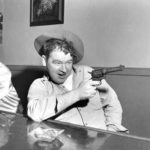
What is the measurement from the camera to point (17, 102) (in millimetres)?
2070

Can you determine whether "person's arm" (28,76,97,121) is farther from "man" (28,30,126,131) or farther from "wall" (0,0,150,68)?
"wall" (0,0,150,68)

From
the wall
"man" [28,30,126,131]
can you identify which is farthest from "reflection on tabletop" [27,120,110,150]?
the wall

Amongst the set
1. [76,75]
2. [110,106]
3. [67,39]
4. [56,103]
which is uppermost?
[67,39]

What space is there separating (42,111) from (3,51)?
6.92ft

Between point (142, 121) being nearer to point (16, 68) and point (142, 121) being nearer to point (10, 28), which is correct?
point (16, 68)

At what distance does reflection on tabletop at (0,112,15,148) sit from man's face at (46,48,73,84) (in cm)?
40

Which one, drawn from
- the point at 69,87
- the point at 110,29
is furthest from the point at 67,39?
the point at 110,29

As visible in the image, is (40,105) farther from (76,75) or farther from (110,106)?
(110,106)

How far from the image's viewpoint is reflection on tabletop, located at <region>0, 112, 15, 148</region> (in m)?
1.15

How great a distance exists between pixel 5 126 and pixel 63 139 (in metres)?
0.39

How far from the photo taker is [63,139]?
117 centimetres

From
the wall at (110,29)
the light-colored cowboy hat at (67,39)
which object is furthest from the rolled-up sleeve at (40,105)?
the wall at (110,29)

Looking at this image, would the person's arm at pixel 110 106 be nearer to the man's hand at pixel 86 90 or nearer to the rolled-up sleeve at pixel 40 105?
the man's hand at pixel 86 90

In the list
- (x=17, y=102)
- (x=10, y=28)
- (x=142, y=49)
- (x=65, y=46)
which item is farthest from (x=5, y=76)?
(x=10, y=28)
